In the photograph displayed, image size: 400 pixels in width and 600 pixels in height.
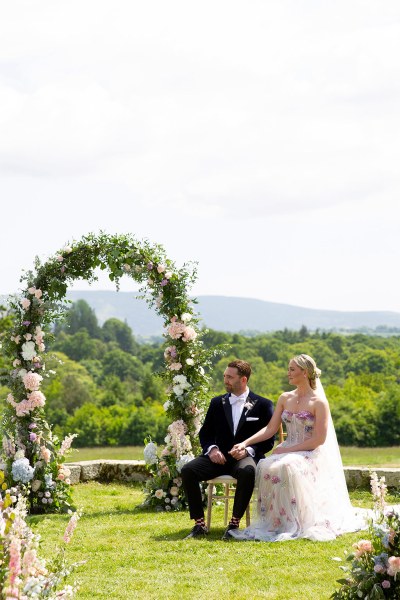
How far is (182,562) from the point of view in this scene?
625 centimetres

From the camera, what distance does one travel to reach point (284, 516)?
7031mm

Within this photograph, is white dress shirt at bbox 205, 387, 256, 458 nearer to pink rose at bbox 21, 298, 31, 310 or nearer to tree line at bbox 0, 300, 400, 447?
pink rose at bbox 21, 298, 31, 310

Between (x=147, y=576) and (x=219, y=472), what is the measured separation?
69.8 inches

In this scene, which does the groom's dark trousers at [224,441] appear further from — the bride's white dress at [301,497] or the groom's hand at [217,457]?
the bride's white dress at [301,497]

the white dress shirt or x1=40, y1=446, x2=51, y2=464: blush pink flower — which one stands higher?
the white dress shirt

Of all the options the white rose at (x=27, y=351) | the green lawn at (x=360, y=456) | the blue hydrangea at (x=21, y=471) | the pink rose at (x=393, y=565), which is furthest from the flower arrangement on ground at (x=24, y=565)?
the green lawn at (x=360, y=456)

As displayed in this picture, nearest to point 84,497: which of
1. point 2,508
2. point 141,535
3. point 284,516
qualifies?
point 141,535

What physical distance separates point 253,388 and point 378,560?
44.7 metres

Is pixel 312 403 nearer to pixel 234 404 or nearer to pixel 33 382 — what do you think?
pixel 234 404

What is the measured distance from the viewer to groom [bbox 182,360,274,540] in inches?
286

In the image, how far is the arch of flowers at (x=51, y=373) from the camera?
8836 mm

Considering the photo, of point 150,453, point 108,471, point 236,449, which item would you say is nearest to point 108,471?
point 108,471

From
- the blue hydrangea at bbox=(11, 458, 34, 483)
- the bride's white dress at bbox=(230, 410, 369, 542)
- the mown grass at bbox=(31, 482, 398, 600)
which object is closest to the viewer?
the mown grass at bbox=(31, 482, 398, 600)

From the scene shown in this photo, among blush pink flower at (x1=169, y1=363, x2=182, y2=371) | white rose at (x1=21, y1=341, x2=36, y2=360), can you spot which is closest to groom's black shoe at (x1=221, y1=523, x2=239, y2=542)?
blush pink flower at (x1=169, y1=363, x2=182, y2=371)
